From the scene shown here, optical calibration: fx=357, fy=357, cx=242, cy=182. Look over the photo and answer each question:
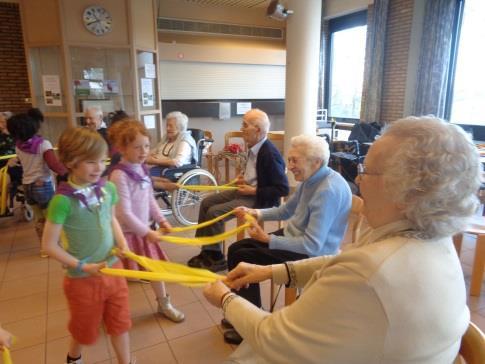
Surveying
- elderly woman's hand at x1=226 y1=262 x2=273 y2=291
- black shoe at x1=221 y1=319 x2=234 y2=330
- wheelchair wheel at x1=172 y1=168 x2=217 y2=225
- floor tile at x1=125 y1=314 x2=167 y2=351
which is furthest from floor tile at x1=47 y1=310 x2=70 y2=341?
wheelchair wheel at x1=172 y1=168 x2=217 y2=225

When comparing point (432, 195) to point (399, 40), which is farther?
point (399, 40)

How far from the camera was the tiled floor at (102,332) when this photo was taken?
201 cm

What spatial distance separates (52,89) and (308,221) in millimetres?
4636

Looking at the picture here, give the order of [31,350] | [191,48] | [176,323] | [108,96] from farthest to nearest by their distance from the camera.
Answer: [191,48], [108,96], [176,323], [31,350]

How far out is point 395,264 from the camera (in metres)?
0.79

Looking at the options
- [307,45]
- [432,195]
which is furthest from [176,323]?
[307,45]

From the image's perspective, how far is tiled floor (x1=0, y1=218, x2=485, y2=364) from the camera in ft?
6.60

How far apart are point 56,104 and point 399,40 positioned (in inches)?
226

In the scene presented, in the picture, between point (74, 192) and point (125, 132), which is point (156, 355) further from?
point (125, 132)

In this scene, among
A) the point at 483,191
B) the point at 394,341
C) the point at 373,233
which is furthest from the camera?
the point at 483,191

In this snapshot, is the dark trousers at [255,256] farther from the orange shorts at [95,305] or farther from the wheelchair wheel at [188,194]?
the wheelchair wheel at [188,194]

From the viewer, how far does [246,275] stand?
4.55 feet

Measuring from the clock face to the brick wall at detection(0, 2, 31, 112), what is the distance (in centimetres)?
339

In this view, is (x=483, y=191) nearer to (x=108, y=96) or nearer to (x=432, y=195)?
(x=432, y=195)
